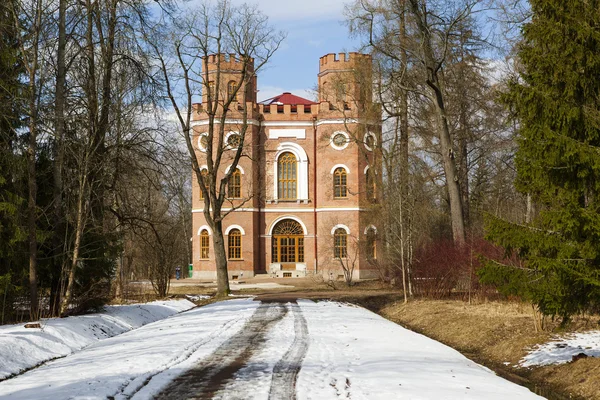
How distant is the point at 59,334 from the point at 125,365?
333 centimetres

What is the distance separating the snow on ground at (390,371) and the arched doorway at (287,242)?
26920 mm

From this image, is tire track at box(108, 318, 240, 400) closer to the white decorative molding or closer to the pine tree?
the pine tree

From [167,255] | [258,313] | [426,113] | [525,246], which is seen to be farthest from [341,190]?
[525,246]

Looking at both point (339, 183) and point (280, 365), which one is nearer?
point (280, 365)

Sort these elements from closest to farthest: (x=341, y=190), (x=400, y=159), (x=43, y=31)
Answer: (x=43, y=31) < (x=400, y=159) < (x=341, y=190)

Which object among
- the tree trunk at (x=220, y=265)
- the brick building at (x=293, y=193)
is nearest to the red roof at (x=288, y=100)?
the brick building at (x=293, y=193)

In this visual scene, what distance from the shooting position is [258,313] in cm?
1755

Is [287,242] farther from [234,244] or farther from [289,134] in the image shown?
[289,134]

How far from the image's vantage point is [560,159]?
8508mm

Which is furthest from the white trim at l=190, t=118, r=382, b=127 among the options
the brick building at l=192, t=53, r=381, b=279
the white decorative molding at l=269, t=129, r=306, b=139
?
the white decorative molding at l=269, t=129, r=306, b=139

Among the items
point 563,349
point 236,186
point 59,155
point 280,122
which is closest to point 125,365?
point 563,349

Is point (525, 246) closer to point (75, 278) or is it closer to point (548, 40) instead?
point (548, 40)

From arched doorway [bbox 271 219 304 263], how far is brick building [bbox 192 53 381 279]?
0.06m

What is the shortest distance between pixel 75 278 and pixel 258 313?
4756mm
